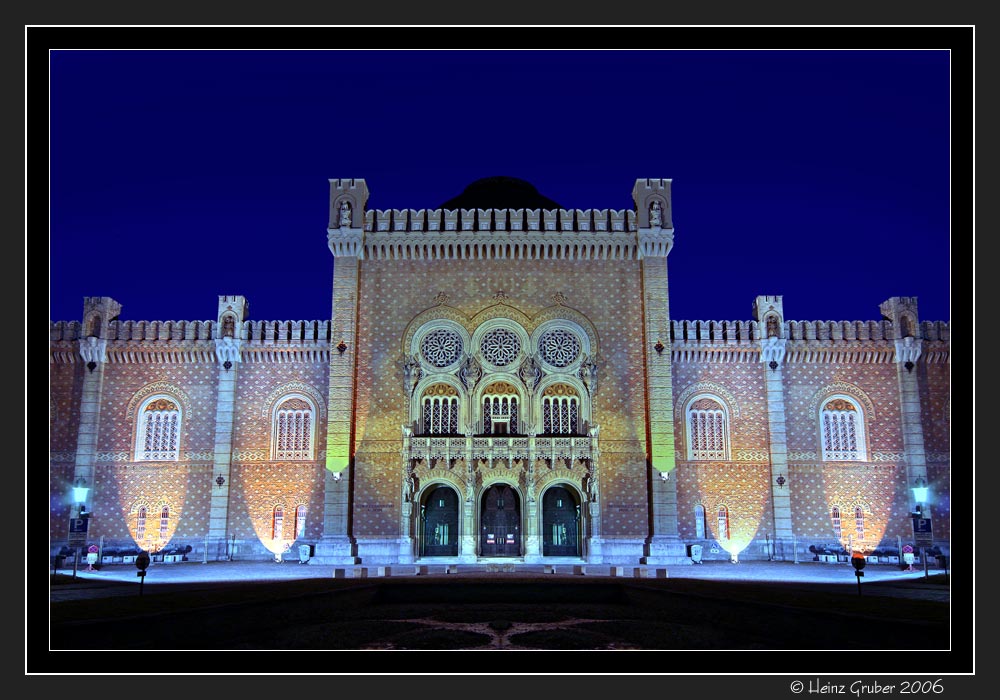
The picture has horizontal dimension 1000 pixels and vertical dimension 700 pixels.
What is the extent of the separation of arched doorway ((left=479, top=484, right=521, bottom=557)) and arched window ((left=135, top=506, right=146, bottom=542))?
1303cm

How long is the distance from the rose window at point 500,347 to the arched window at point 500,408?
0.91 m

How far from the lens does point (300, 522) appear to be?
31.5m

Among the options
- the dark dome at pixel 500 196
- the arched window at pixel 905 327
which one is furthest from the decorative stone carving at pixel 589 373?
the arched window at pixel 905 327

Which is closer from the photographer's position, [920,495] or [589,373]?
[920,495]

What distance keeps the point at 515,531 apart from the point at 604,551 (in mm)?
3326

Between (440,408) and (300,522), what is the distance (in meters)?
7.01

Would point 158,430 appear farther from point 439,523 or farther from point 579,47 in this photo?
point 579,47

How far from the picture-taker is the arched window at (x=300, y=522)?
31344 mm

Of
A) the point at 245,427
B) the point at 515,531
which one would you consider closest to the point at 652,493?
the point at 515,531

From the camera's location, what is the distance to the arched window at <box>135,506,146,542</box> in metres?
31.2

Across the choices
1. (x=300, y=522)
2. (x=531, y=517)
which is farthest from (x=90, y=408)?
(x=531, y=517)

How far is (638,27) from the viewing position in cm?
1125

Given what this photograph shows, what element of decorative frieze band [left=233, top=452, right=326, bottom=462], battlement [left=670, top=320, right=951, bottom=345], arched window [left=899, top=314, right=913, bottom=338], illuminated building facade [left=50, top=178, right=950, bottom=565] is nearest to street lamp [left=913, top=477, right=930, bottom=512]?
illuminated building facade [left=50, top=178, right=950, bottom=565]

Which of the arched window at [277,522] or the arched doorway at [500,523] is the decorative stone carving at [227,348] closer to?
the arched window at [277,522]
